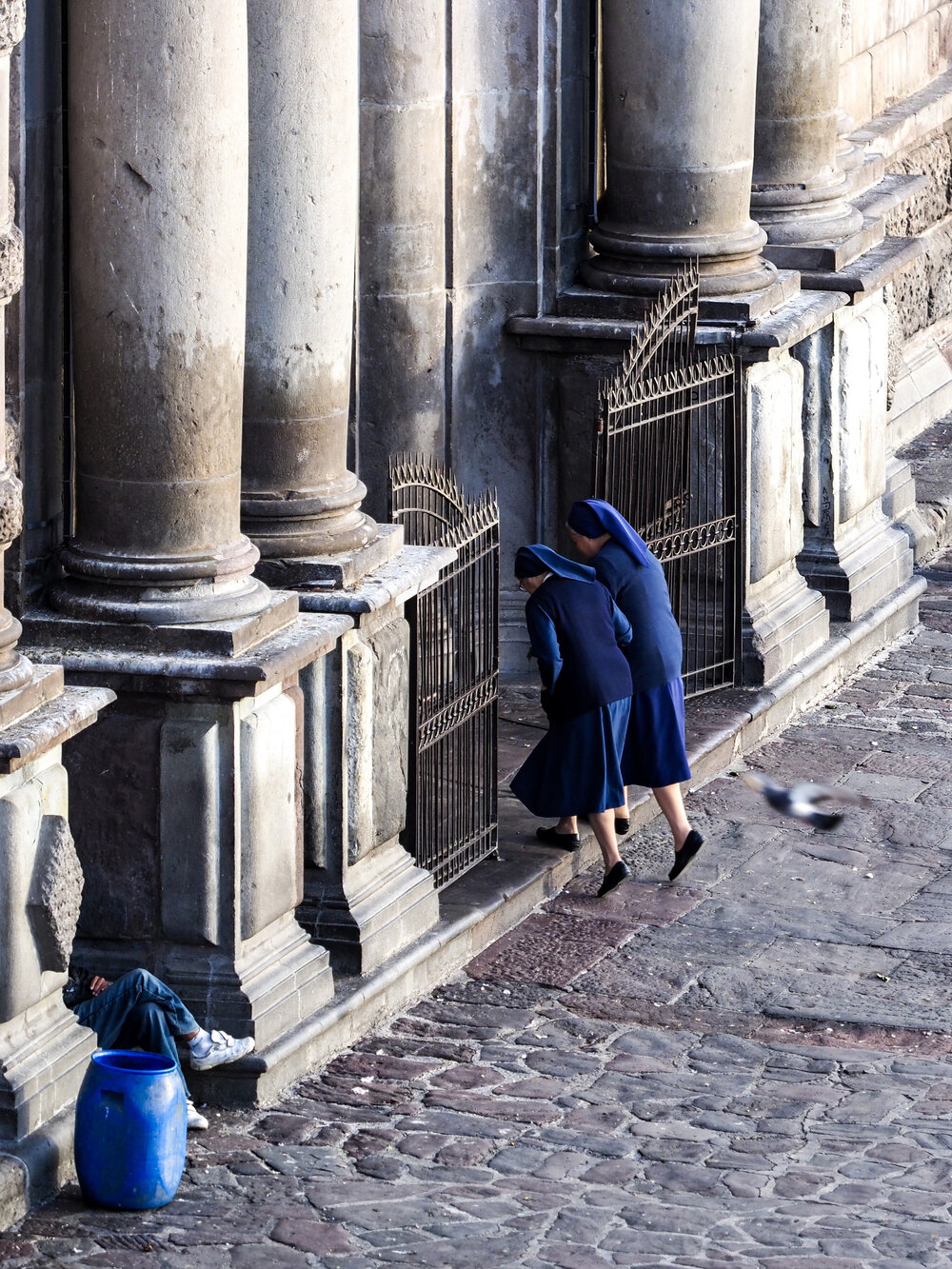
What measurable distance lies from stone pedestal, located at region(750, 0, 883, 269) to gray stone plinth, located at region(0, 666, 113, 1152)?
253 inches

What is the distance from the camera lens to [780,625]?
1186 cm

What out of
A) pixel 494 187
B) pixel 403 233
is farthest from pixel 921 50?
pixel 403 233

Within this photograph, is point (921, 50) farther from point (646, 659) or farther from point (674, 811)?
point (674, 811)

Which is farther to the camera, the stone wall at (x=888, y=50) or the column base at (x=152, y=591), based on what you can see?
the stone wall at (x=888, y=50)

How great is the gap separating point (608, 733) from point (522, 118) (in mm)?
3270

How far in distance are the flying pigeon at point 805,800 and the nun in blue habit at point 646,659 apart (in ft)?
1.04

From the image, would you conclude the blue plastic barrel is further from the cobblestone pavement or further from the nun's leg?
the nun's leg

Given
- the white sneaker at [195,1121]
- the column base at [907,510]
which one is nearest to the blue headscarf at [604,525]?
the white sneaker at [195,1121]

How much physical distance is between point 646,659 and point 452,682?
2.39 feet

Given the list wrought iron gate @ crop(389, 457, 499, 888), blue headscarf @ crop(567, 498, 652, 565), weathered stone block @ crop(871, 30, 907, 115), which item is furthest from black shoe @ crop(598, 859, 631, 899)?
weathered stone block @ crop(871, 30, 907, 115)

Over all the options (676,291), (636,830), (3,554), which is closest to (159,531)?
(3,554)

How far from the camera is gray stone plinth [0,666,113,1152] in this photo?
6.77 meters

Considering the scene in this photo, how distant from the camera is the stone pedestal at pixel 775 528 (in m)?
11.7

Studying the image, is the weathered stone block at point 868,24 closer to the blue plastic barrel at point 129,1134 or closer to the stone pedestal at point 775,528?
the stone pedestal at point 775,528
